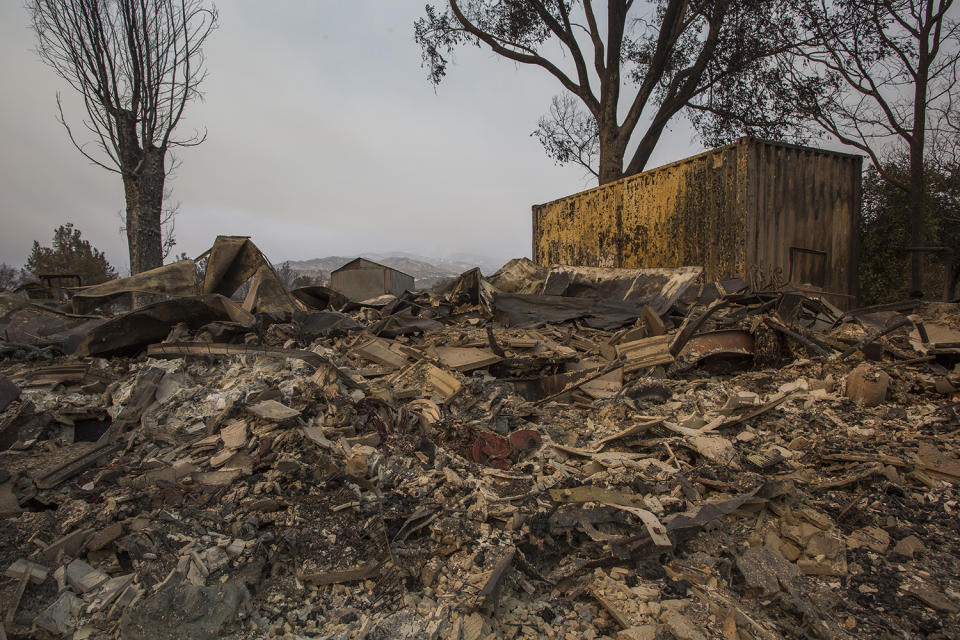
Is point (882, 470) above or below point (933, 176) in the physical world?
below

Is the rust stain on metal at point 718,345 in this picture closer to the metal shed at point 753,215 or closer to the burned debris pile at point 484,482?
the burned debris pile at point 484,482

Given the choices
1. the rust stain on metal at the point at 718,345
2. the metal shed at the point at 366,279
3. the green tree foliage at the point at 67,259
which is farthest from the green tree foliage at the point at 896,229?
the green tree foliage at the point at 67,259

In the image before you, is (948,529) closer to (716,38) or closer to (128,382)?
(128,382)

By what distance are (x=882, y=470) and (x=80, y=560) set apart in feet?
12.6

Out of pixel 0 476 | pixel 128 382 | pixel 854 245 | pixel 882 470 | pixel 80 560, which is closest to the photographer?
pixel 80 560

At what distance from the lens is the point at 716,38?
11.3m

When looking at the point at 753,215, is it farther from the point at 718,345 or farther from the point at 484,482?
the point at 484,482

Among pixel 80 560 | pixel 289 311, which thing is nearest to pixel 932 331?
pixel 80 560

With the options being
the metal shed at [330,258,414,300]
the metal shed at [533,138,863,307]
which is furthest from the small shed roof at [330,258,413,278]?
the metal shed at [533,138,863,307]

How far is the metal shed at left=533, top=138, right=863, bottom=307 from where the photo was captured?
21.4 ft

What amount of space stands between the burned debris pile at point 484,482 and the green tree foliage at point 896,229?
642cm

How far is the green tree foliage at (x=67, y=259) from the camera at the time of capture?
67.3 ft

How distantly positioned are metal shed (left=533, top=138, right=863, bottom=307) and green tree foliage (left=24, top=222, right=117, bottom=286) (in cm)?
2261

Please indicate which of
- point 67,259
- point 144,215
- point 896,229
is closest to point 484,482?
point 144,215
